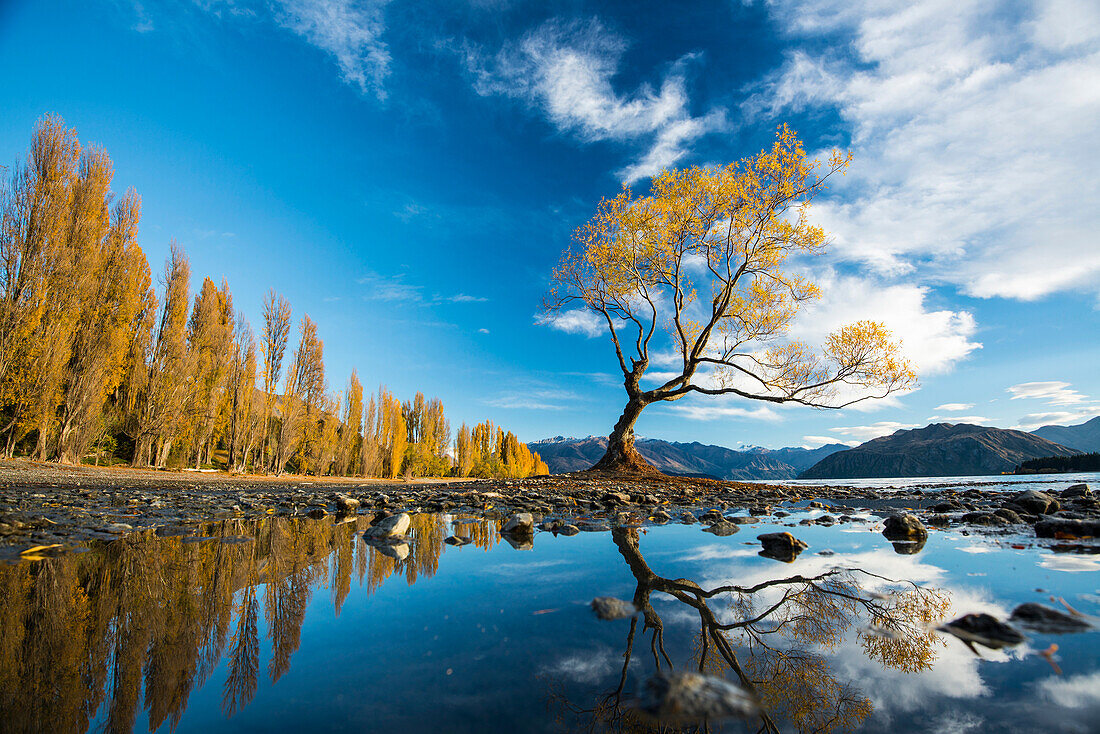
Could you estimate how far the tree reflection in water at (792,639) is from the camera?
3.46ft

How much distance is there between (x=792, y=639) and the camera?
1.50 m

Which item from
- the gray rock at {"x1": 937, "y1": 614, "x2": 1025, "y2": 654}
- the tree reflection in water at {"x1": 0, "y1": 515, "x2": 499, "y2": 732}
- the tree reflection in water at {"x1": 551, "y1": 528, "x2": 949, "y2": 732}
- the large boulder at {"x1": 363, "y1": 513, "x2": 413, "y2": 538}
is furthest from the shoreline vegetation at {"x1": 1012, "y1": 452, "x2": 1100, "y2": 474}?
the tree reflection in water at {"x1": 0, "y1": 515, "x2": 499, "y2": 732}

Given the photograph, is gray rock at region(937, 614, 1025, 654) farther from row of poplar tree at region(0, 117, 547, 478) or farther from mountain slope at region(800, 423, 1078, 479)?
mountain slope at region(800, 423, 1078, 479)

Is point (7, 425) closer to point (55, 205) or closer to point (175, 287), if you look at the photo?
point (55, 205)

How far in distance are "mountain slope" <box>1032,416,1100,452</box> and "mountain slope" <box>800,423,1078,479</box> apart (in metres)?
52.2

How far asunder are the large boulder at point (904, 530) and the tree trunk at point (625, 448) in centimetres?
824

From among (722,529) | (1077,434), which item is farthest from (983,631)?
(1077,434)

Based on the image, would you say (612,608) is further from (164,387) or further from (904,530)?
(164,387)

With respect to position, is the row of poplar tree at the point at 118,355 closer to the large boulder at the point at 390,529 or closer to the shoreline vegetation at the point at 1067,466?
the large boulder at the point at 390,529

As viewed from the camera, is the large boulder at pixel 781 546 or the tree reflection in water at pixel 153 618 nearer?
the tree reflection in water at pixel 153 618

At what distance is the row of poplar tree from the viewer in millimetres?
15906

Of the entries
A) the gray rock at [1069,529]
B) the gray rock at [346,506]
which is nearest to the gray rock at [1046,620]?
the gray rock at [1069,529]

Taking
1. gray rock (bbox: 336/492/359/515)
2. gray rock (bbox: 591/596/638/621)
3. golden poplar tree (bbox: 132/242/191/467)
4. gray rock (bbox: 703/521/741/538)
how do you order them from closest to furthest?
gray rock (bbox: 591/596/638/621) < gray rock (bbox: 703/521/741/538) < gray rock (bbox: 336/492/359/515) < golden poplar tree (bbox: 132/242/191/467)

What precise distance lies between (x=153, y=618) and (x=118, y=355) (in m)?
25.8
